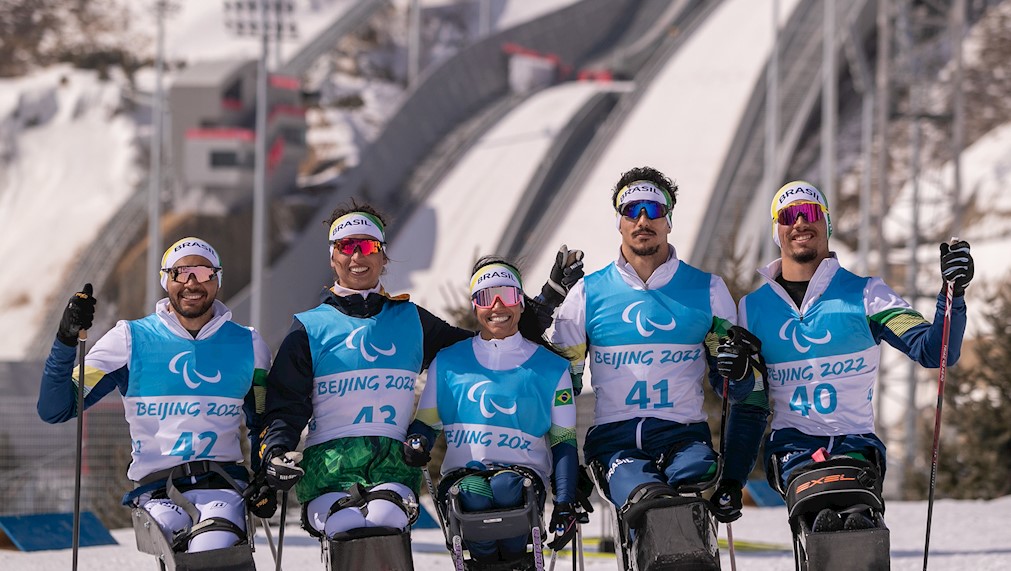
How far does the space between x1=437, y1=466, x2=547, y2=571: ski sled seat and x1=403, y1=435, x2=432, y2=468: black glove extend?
0.64 feet

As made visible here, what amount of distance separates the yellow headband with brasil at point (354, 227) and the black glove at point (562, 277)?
91 cm

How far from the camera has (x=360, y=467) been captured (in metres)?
6.96

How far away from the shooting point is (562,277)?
297 inches

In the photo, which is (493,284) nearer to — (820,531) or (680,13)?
(820,531)

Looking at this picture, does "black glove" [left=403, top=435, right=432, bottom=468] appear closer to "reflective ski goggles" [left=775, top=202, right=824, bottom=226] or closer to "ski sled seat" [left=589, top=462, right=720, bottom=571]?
"ski sled seat" [left=589, top=462, right=720, bottom=571]

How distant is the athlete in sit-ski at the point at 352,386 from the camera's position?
6852 mm

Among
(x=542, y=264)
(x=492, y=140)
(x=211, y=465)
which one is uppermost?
(x=492, y=140)

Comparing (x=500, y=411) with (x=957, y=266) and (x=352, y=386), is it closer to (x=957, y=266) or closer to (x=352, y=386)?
Answer: (x=352, y=386)

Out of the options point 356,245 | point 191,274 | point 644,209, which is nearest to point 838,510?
point 644,209

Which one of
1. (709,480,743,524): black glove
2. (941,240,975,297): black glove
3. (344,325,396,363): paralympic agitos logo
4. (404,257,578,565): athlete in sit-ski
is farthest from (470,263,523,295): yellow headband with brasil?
(941,240,975,297): black glove

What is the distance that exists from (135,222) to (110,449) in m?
30.0

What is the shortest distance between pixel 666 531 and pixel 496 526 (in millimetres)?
774

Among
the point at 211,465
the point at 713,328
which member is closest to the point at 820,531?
the point at 713,328

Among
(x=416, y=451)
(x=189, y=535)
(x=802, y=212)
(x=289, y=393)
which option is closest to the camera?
(x=189, y=535)
